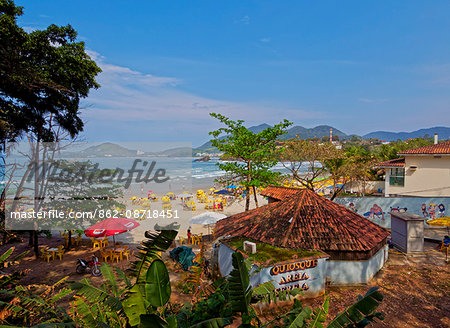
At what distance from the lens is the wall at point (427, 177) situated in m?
20.3

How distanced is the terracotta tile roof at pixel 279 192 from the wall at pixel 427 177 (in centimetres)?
1420

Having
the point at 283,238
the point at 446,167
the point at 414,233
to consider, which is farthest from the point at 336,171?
the point at 283,238

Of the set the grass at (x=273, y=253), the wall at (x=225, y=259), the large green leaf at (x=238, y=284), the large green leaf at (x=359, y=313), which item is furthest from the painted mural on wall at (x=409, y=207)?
the large green leaf at (x=238, y=284)

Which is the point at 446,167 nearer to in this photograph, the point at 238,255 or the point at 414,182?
the point at 414,182

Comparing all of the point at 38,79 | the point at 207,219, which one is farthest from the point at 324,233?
the point at 38,79

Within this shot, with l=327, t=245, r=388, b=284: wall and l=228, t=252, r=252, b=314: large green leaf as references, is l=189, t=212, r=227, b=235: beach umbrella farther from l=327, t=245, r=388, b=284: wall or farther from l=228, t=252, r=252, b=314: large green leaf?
l=228, t=252, r=252, b=314: large green leaf

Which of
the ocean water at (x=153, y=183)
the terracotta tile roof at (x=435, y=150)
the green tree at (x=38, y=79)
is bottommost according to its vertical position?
the ocean water at (x=153, y=183)

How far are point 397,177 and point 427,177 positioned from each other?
7.11 ft

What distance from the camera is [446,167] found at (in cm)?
2027

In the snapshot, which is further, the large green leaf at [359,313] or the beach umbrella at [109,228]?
the beach umbrella at [109,228]

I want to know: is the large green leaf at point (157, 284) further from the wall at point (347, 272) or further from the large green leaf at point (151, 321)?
the wall at point (347, 272)

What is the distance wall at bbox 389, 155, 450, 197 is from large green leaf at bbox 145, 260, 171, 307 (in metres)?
25.7

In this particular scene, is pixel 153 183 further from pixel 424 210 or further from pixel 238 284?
pixel 238 284

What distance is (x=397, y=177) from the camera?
22609 millimetres
